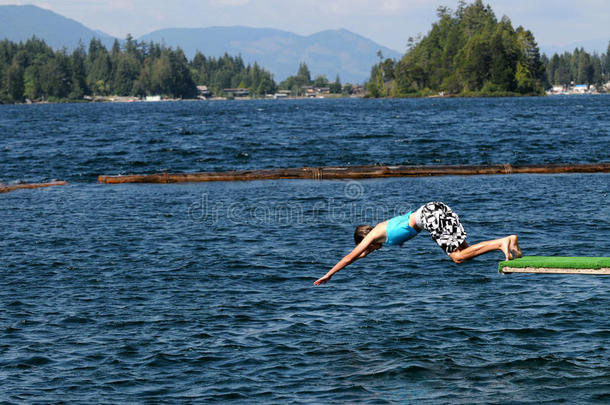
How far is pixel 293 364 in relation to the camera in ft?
43.8

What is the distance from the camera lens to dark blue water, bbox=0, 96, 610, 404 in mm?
12570

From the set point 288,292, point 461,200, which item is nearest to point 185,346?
point 288,292

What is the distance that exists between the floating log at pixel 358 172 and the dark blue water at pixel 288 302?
261 cm

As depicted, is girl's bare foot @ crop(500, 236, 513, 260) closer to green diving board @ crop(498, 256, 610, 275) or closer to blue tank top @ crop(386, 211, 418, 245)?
green diving board @ crop(498, 256, 610, 275)

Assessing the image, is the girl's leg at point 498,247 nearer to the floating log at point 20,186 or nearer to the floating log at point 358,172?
the floating log at point 358,172

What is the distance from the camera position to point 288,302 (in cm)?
1705

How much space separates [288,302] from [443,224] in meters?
5.66

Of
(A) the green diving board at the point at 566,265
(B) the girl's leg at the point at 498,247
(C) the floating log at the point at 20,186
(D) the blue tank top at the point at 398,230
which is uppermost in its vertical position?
(D) the blue tank top at the point at 398,230

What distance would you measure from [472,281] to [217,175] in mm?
22974

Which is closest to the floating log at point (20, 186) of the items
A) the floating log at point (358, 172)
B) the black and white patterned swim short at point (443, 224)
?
the floating log at point (358, 172)

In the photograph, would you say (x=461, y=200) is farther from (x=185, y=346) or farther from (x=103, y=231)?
(x=185, y=346)

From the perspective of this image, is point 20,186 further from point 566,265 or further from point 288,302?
point 566,265

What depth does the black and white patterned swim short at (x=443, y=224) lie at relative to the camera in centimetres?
1222

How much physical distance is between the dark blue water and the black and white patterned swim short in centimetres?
225
